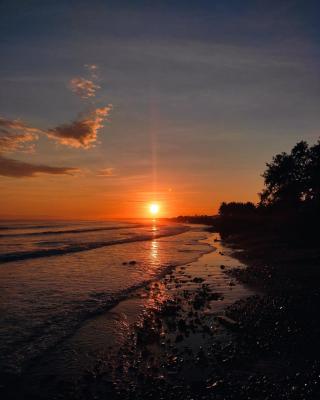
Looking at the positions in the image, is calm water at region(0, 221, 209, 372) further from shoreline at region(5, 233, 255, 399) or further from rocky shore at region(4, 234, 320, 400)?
rocky shore at region(4, 234, 320, 400)

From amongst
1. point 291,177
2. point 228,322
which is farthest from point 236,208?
point 228,322

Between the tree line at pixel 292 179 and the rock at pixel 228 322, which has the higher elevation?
the tree line at pixel 292 179

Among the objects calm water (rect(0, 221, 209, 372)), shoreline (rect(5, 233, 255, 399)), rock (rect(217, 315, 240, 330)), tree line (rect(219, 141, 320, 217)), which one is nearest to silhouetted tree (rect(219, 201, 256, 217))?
tree line (rect(219, 141, 320, 217))

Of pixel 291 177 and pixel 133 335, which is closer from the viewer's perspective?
pixel 133 335

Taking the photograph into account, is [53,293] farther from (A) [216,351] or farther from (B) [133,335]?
(A) [216,351]

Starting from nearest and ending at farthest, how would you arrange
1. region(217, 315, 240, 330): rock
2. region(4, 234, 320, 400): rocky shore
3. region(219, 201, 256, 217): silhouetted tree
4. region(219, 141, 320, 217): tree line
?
1. region(4, 234, 320, 400): rocky shore
2. region(217, 315, 240, 330): rock
3. region(219, 141, 320, 217): tree line
4. region(219, 201, 256, 217): silhouetted tree

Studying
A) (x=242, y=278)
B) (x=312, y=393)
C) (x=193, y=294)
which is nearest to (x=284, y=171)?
(x=242, y=278)

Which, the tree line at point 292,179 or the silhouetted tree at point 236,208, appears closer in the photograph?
the tree line at point 292,179

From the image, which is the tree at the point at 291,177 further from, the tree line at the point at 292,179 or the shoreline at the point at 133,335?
the shoreline at the point at 133,335

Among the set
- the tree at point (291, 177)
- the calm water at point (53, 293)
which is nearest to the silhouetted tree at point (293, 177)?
the tree at point (291, 177)

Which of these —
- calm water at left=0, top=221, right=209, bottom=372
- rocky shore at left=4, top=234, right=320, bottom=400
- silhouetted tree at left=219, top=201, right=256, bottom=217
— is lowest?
calm water at left=0, top=221, right=209, bottom=372

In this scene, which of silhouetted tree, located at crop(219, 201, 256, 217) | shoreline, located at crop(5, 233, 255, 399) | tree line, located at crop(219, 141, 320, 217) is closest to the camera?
shoreline, located at crop(5, 233, 255, 399)

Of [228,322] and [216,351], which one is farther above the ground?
[228,322]

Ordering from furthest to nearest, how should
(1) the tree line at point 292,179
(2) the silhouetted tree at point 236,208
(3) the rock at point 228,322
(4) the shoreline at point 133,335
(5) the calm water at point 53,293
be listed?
1. (2) the silhouetted tree at point 236,208
2. (1) the tree line at point 292,179
3. (3) the rock at point 228,322
4. (5) the calm water at point 53,293
5. (4) the shoreline at point 133,335
